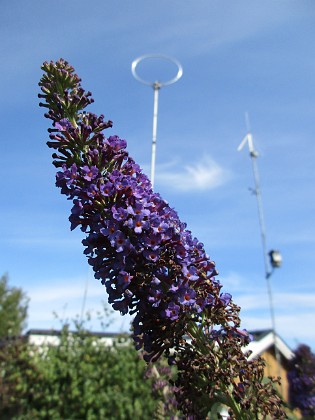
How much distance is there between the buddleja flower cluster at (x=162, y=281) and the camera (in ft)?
5.90

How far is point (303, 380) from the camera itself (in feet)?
18.9

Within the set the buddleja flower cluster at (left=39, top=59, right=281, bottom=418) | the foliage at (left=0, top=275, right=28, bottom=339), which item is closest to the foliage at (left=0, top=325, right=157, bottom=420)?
the buddleja flower cluster at (left=39, top=59, right=281, bottom=418)

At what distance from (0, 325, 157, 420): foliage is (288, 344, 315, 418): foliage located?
4.03m

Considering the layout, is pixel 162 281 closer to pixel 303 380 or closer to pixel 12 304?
pixel 303 380

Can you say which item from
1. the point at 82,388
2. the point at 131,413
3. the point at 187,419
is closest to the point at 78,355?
the point at 82,388

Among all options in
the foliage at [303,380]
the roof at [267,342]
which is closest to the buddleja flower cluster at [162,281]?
the foliage at [303,380]

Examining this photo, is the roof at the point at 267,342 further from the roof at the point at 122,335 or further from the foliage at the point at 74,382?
the foliage at the point at 74,382

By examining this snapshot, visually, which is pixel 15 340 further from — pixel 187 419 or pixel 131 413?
pixel 187 419

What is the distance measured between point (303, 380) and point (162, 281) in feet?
15.8

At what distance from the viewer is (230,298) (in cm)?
198

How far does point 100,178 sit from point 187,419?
3.89 ft

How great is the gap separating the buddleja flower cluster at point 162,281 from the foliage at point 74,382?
7891 millimetres

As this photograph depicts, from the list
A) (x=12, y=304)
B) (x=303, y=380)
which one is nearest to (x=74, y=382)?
(x=303, y=380)

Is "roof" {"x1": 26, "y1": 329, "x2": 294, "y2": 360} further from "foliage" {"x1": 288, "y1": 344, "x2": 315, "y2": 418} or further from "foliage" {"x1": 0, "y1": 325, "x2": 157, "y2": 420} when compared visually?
"foliage" {"x1": 288, "y1": 344, "x2": 315, "y2": 418}
